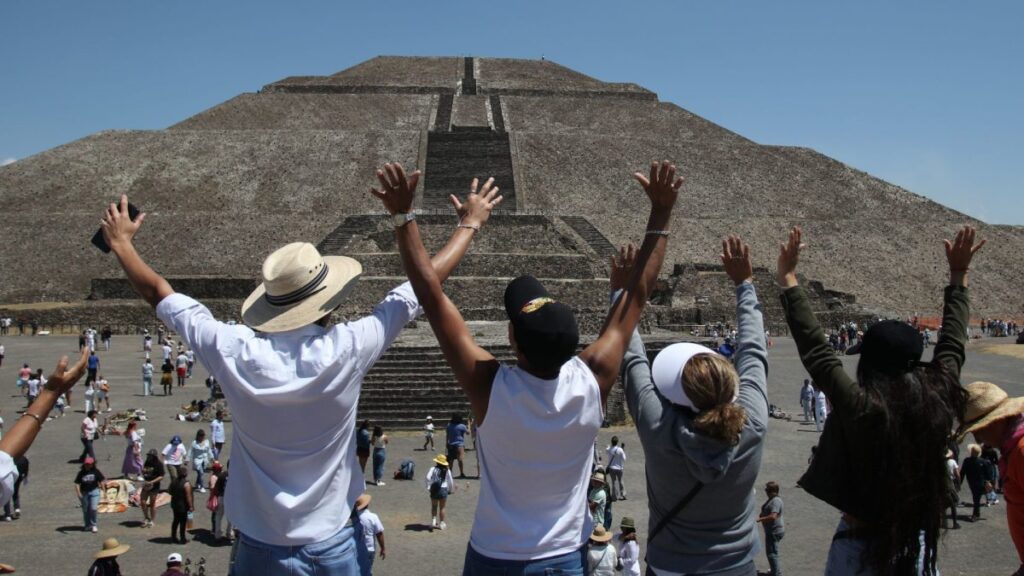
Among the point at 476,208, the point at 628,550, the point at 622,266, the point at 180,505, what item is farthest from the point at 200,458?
the point at 476,208

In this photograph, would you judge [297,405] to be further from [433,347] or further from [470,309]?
[470,309]

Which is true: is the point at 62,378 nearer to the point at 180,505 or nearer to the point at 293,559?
the point at 293,559

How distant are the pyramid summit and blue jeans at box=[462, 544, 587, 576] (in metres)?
20.4

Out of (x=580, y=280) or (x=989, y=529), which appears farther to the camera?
(x=580, y=280)

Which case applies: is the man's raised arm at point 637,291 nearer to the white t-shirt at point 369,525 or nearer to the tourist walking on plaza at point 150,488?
the white t-shirt at point 369,525

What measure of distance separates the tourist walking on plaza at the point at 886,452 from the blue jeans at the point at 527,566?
82cm

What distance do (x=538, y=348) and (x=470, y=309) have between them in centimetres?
1993

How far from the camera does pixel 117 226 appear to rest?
10.2 feet

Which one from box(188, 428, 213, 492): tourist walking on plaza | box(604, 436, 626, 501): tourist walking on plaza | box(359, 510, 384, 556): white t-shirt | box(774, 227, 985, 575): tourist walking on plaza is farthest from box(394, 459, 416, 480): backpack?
box(774, 227, 985, 575): tourist walking on plaza

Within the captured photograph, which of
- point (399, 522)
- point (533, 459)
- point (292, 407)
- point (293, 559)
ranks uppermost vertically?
point (292, 407)

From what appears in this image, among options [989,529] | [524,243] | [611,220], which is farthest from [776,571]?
[611,220]

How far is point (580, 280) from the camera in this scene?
23.5m

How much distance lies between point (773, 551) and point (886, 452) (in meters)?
5.69

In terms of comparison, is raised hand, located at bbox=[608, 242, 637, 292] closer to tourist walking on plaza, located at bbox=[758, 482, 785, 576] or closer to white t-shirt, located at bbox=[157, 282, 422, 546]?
white t-shirt, located at bbox=[157, 282, 422, 546]
